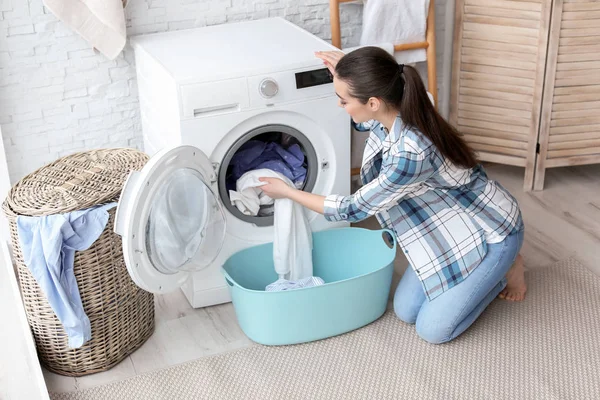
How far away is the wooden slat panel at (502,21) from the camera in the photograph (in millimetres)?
3283

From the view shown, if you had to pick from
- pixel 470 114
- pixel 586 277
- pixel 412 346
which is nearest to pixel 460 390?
pixel 412 346

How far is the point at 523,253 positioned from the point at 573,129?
27.4 inches

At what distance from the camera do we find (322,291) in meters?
2.50

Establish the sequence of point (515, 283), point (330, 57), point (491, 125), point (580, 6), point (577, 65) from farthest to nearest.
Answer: point (491, 125) < point (577, 65) < point (580, 6) < point (515, 283) < point (330, 57)

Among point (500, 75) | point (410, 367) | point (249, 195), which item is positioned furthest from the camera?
point (500, 75)

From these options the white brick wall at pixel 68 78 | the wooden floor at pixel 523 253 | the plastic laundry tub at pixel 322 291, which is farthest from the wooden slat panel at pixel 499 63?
the plastic laundry tub at pixel 322 291

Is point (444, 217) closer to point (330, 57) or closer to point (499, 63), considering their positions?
point (330, 57)

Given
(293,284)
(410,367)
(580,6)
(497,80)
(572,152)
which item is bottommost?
(410,367)

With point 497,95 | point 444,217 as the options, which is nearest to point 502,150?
point 497,95

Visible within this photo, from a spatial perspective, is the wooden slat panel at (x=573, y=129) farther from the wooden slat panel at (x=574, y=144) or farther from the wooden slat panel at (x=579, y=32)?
the wooden slat panel at (x=579, y=32)

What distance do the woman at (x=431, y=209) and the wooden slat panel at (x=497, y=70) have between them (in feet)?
3.10

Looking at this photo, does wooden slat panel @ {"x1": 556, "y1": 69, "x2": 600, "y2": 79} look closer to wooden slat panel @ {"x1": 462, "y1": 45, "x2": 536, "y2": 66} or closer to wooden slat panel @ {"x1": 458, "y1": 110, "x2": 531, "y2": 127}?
wooden slat panel @ {"x1": 462, "y1": 45, "x2": 536, "y2": 66}

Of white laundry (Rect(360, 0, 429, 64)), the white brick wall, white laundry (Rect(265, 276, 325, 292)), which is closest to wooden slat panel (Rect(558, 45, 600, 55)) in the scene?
white laundry (Rect(360, 0, 429, 64))

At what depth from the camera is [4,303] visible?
282 cm
